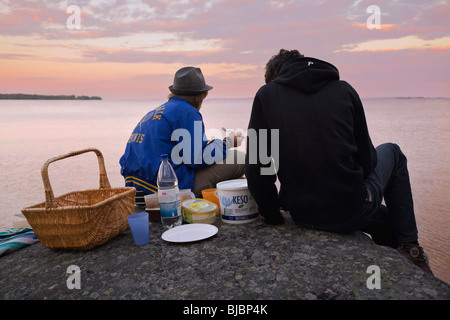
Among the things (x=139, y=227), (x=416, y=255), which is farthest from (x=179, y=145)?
(x=416, y=255)

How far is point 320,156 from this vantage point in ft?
7.22

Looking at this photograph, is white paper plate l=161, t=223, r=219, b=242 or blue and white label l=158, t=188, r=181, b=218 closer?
white paper plate l=161, t=223, r=219, b=242

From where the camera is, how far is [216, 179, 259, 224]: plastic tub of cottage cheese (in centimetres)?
265

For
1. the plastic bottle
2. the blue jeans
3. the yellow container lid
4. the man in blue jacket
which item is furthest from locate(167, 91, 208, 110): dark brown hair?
the blue jeans

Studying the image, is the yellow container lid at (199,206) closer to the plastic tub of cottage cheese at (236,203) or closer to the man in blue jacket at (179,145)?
the plastic tub of cottage cheese at (236,203)

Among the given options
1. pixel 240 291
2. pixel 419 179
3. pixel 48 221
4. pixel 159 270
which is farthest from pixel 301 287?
pixel 419 179

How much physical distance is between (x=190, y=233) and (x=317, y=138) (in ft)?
4.20

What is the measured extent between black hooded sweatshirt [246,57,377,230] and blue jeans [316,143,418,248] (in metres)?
0.12

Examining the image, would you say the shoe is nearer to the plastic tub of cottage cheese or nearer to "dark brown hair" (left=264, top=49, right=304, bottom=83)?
the plastic tub of cottage cheese

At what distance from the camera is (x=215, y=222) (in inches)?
114

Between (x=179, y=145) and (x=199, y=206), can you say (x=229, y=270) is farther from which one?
(x=179, y=145)
